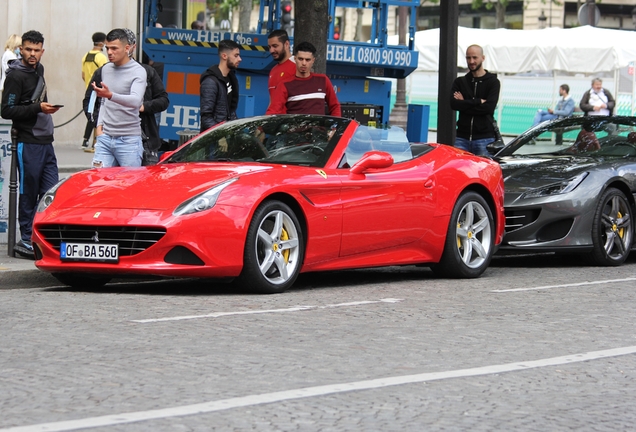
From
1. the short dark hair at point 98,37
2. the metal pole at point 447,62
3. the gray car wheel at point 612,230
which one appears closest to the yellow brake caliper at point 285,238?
the gray car wheel at point 612,230

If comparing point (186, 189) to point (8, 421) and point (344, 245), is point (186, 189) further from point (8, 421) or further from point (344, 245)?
point (8, 421)

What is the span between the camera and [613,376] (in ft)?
19.8

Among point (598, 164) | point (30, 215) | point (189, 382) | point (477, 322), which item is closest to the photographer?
point (189, 382)

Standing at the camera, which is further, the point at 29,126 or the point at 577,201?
the point at 577,201

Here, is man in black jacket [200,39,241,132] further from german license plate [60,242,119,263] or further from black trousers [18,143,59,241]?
german license plate [60,242,119,263]

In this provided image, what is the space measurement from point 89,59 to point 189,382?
15.4 meters

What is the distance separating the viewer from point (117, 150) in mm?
10656

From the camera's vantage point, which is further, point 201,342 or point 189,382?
point 201,342

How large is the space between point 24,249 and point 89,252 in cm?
218

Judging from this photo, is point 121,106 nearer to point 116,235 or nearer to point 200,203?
point 116,235

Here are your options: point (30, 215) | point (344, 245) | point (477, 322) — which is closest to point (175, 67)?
point (30, 215)

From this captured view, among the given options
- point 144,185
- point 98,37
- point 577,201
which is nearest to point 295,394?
point 144,185

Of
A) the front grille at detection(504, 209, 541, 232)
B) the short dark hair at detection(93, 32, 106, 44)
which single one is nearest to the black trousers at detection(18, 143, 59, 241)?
the front grille at detection(504, 209, 541, 232)

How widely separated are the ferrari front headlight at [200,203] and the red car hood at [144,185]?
0.14ft
